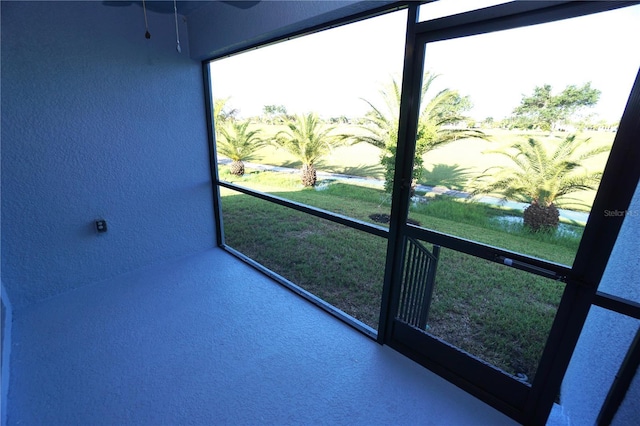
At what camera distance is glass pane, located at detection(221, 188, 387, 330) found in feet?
9.20

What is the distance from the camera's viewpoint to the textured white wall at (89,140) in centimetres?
196

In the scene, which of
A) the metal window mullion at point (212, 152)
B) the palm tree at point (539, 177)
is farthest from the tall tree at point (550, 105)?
the metal window mullion at point (212, 152)

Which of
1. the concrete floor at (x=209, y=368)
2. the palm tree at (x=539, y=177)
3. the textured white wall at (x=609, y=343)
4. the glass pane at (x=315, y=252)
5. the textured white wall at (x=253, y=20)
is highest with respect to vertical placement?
the textured white wall at (x=253, y=20)

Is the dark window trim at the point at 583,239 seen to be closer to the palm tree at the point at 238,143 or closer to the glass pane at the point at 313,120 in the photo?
the glass pane at the point at 313,120

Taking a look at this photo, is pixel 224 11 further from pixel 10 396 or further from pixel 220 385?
pixel 10 396

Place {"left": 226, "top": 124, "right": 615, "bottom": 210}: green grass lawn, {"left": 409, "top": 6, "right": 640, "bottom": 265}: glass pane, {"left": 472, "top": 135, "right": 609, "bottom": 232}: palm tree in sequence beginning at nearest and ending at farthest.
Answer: {"left": 409, "top": 6, "right": 640, "bottom": 265}: glass pane, {"left": 226, "top": 124, "right": 615, "bottom": 210}: green grass lawn, {"left": 472, "top": 135, "right": 609, "bottom": 232}: palm tree

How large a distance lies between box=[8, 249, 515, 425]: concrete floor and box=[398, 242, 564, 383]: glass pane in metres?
0.41

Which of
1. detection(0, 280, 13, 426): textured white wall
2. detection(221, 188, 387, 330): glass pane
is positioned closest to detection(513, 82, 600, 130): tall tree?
detection(221, 188, 387, 330): glass pane

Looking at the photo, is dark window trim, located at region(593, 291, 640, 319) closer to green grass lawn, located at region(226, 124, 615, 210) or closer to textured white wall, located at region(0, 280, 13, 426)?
green grass lawn, located at region(226, 124, 615, 210)

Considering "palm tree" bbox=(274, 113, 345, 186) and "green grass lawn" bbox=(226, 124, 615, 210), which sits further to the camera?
"palm tree" bbox=(274, 113, 345, 186)

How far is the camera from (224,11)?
2.15 m

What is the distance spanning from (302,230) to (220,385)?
296 cm

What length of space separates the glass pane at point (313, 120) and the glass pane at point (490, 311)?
96 cm

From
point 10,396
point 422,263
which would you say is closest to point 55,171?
point 10,396
